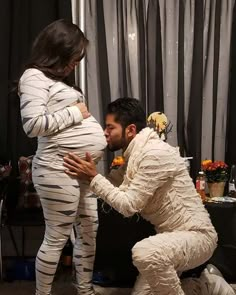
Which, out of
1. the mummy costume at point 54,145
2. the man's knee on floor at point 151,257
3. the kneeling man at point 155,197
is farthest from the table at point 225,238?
the mummy costume at point 54,145

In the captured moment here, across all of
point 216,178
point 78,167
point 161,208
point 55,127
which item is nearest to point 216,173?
point 216,178

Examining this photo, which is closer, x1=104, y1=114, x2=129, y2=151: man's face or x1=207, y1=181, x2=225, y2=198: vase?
x1=104, y1=114, x2=129, y2=151: man's face

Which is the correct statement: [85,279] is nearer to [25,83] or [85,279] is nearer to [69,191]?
[69,191]

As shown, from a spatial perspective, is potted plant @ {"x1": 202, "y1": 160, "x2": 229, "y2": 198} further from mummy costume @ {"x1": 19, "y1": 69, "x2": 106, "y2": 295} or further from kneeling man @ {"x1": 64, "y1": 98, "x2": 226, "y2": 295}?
mummy costume @ {"x1": 19, "y1": 69, "x2": 106, "y2": 295}

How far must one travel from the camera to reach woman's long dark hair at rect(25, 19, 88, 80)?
5.97 feet

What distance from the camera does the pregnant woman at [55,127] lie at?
180cm

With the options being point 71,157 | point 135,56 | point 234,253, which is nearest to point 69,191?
point 71,157

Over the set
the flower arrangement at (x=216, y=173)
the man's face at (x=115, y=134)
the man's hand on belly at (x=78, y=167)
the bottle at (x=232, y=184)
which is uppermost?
the man's face at (x=115, y=134)

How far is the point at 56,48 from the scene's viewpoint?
1.82 meters

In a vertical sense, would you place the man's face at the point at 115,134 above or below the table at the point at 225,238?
above

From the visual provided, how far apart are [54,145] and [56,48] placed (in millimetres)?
406

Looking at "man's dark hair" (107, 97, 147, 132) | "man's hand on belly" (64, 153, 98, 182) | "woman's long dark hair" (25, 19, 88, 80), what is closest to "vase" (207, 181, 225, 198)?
"man's dark hair" (107, 97, 147, 132)

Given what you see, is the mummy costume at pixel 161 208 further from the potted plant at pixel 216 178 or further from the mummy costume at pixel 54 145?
the potted plant at pixel 216 178

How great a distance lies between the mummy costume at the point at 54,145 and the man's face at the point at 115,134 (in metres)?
0.03
